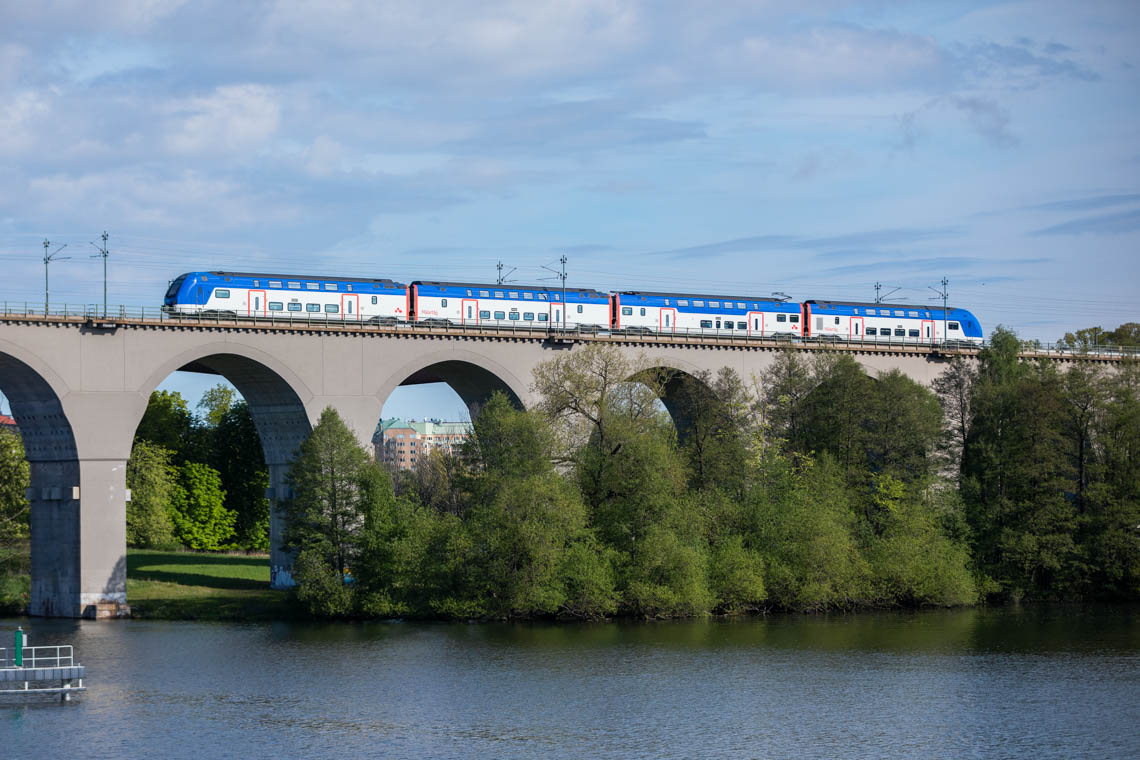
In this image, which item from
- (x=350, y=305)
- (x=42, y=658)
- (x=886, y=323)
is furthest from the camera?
(x=886, y=323)

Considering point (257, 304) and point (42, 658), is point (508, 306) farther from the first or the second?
point (42, 658)

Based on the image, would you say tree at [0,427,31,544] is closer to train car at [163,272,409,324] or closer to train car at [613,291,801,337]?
train car at [163,272,409,324]

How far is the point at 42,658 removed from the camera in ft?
136

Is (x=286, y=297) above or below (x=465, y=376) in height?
above

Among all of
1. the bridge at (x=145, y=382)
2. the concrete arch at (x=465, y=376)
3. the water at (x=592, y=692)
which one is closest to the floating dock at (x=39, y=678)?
the water at (x=592, y=692)

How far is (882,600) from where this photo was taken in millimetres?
61938

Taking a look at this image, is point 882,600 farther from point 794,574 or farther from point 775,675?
point 775,675

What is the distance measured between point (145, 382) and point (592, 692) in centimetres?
2886

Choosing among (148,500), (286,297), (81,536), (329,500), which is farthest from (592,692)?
(148,500)

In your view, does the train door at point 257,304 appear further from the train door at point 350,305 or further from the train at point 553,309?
the train door at point 350,305

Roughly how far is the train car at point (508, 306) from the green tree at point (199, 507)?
24.5 meters

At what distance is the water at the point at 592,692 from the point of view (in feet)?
111

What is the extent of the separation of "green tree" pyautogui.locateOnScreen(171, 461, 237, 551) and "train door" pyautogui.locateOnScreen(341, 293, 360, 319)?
24.4m

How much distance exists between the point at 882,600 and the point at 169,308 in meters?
34.6
